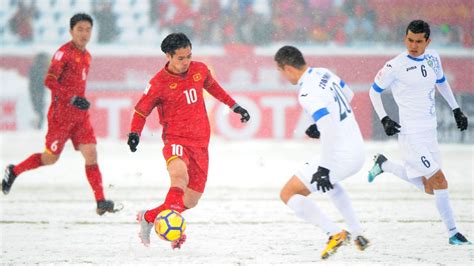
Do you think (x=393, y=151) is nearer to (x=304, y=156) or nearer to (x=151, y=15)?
(x=304, y=156)

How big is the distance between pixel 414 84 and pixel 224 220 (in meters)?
2.38

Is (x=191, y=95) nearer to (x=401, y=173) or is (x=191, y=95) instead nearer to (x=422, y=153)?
(x=422, y=153)

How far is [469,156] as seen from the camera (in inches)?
603

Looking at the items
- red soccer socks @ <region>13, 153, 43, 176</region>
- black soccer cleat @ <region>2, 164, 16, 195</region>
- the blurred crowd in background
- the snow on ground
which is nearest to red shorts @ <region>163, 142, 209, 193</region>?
the snow on ground

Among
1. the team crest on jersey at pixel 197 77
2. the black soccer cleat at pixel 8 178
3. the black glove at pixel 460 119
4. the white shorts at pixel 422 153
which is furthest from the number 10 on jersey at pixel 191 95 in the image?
the black soccer cleat at pixel 8 178

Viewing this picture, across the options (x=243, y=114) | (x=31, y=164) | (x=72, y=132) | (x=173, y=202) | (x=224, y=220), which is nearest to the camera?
(x=173, y=202)

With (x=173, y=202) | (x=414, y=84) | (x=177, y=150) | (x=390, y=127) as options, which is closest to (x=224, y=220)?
(x=177, y=150)

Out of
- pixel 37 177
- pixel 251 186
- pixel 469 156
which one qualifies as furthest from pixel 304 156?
pixel 37 177

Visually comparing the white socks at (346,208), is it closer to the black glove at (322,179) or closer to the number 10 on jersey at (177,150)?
the black glove at (322,179)

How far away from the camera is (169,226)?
6133 millimetres

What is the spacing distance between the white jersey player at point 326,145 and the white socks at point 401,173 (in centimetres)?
137

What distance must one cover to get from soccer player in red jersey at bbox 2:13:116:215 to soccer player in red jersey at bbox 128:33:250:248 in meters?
1.77

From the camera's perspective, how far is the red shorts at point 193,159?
669cm

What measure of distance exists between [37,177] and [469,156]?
7913 mm
